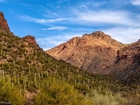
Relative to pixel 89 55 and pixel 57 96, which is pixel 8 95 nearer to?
pixel 57 96

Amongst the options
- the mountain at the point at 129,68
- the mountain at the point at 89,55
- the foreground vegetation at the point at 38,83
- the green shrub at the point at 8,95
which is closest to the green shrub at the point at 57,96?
the foreground vegetation at the point at 38,83

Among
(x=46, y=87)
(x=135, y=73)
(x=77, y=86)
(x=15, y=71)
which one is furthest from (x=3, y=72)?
(x=135, y=73)

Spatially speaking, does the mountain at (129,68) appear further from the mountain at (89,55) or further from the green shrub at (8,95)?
the green shrub at (8,95)

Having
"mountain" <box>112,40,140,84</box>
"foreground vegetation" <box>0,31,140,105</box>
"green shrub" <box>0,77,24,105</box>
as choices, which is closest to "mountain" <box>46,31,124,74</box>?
"mountain" <box>112,40,140,84</box>

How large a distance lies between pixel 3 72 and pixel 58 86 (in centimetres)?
937

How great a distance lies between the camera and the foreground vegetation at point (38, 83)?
3284 centimetres

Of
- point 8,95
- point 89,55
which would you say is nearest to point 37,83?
point 8,95

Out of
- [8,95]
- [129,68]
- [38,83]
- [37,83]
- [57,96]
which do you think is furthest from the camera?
[129,68]

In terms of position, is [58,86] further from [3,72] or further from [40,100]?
[3,72]

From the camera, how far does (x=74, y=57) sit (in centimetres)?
17225

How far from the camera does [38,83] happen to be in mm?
42406

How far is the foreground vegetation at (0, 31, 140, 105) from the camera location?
32.8m

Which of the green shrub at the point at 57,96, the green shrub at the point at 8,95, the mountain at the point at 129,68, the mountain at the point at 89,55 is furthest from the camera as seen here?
the mountain at the point at 89,55

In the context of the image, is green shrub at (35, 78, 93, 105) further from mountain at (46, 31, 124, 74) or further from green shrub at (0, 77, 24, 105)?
mountain at (46, 31, 124, 74)
